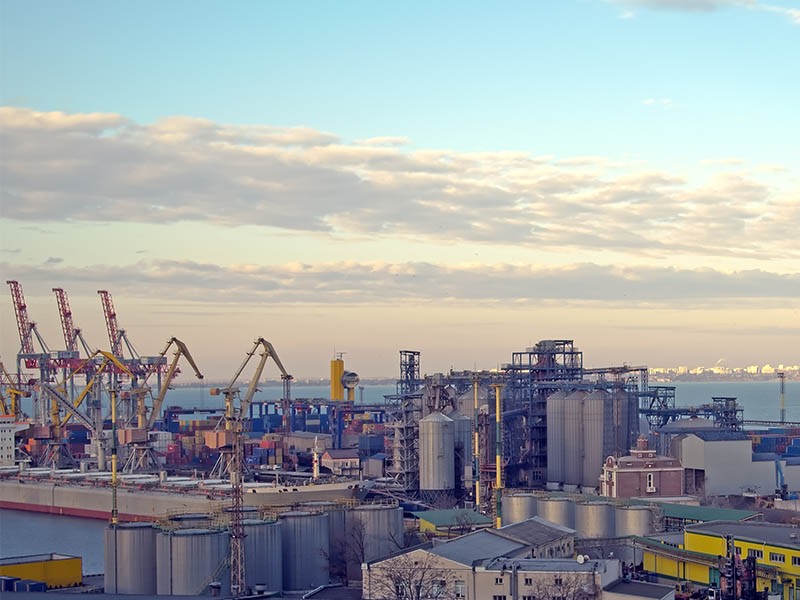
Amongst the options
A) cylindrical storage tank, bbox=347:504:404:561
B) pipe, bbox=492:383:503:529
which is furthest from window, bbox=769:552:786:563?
pipe, bbox=492:383:503:529

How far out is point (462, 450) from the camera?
43.7 m

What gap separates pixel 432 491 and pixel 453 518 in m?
7.55

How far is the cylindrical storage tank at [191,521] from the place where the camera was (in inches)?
1089

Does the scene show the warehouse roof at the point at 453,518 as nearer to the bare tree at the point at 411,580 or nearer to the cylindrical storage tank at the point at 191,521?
the cylindrical storage tank at the point at 191,521

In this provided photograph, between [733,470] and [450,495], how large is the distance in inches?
379

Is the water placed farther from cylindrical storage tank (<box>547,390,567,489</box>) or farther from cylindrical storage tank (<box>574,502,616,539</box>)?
cylindrical storage tank (<box>547,390,567,489</box>)

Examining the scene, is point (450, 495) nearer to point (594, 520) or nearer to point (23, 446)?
point (594, 520)

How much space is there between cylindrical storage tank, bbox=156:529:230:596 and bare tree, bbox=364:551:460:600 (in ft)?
10.7

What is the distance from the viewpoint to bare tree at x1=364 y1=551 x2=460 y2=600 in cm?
2339

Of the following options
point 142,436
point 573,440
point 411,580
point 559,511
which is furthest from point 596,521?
point 142,436

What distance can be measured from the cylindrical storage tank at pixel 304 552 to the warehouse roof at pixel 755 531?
26.0ft

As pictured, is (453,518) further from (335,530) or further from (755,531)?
(755,531)

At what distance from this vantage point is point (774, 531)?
28.0 meters

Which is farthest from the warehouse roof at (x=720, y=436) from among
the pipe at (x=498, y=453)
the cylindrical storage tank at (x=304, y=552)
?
the cylindrical storage tank at (x=304, y=552)
